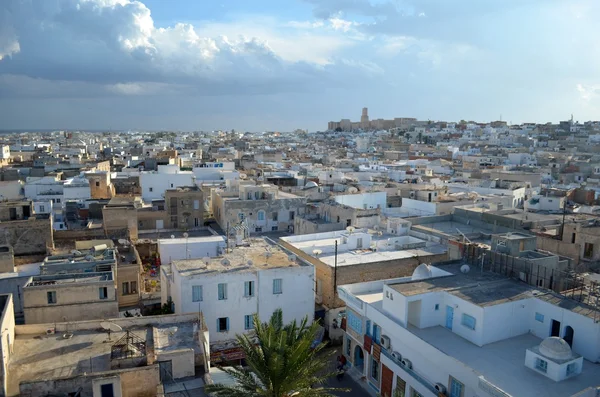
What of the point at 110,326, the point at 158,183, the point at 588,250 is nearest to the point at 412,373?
the point at 110,326

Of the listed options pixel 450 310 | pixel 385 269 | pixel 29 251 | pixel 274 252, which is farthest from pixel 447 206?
pixel 29 251

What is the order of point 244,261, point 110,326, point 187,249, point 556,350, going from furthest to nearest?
1. point 187,249
2. point 244,261
3. point 110,326
4. point 556,350

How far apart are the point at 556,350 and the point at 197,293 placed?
1398 cm

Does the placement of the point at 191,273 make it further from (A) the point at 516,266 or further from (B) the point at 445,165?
(B) the point at 445,165

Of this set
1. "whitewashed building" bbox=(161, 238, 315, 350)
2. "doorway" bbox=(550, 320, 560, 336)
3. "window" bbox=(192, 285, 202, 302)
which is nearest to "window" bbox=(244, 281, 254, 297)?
"whitewashed building" bbox=(161, 238, 315, 350)

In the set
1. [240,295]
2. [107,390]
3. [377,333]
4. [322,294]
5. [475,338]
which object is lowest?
[322,294]

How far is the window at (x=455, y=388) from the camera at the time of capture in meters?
15.0

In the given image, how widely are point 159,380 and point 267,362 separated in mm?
3553

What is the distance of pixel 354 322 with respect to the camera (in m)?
20.6

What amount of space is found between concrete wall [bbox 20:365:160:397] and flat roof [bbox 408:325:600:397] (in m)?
9.06

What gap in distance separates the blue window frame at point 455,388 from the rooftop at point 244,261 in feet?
32.4

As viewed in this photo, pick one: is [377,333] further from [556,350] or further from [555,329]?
[556,350]

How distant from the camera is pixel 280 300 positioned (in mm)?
22625

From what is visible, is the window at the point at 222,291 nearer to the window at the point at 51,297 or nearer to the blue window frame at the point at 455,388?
the window at the point at 51,297
